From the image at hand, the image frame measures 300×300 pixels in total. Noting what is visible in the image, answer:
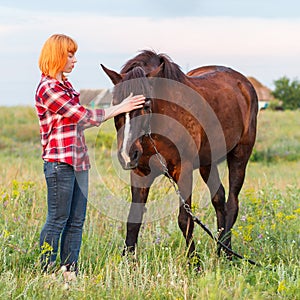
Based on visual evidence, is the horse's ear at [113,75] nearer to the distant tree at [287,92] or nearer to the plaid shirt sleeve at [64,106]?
the plaid shirt sleeve at [64,106]

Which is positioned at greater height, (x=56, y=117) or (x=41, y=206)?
(x=56, y=117)

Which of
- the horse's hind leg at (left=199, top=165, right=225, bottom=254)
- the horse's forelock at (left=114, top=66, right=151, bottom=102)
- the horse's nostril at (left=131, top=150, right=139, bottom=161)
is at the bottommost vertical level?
the horse's hind leg at (left=199, top=165, right=225, bottom=254)

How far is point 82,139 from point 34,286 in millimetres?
1281

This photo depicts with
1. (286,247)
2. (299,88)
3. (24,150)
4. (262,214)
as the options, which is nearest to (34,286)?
(286,247)

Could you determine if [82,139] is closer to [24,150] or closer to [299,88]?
[24,150]

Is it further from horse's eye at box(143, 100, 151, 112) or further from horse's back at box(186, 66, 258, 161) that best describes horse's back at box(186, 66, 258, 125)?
horse's eye at box(143, 100, 151, 112)

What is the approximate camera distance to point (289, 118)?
2430cm

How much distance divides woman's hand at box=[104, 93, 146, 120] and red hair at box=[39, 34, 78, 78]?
53 cm

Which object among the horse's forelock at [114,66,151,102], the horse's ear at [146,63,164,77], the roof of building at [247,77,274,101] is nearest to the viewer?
the horse's forelock at [114,66,151,102]

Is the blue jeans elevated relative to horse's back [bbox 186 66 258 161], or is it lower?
lower

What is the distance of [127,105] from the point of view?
4117 mm

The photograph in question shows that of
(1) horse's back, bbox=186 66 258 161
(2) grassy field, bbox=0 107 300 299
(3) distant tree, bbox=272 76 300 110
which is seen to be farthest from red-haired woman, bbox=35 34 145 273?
(3) distant tree, bbox=272 76 300 110

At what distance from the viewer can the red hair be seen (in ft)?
13.8

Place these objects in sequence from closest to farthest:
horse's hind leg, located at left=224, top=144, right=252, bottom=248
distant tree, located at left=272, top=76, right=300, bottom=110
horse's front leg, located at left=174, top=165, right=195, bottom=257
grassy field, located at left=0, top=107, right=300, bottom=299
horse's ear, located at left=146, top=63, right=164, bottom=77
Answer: grassy field, located at left=0, top=107, right=300, bottom=299 → horse's ear, located at left=146, top=63, right=164, bottom=77 → horse's front leg, located at left=174, top=165, right=195, bottom=257 → horse's hind leg, located at left=224, top=144, right=252, bottom=248 → distant tree, located at left=272, top=76, right=300, bottom=110
